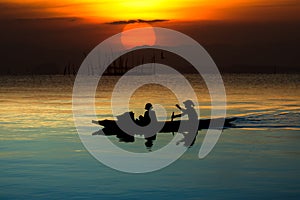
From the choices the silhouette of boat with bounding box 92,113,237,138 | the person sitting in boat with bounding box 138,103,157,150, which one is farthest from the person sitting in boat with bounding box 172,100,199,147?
the person sitting in boat with bounding box 138,103,157,150

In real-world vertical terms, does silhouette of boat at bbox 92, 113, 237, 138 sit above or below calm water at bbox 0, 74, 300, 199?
above

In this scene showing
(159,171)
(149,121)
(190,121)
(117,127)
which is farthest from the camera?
(190,121)

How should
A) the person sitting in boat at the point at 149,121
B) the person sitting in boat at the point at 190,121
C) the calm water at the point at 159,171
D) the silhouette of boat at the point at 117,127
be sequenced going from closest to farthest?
the calm water at the point at 159,171, the person sitting in boat at the point at 149,121, the person sitting in boat at the point at 190,121, the silhouette of boat at the point at 117,127

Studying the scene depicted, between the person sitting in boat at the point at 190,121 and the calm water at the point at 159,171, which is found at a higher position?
the person sitting in boat at the point at 190,121

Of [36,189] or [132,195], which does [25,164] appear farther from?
[132,195]

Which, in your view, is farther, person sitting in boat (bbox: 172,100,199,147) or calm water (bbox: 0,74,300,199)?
person sitting in boat (bbox: 172,100,199,147)

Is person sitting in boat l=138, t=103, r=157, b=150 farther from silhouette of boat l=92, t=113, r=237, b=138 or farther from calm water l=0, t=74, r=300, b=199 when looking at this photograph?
silhouette of boat l=92, t=113, r=237, b=138

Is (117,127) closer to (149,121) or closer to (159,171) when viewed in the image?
(149,121)

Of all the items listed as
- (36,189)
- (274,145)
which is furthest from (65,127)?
(36,189)

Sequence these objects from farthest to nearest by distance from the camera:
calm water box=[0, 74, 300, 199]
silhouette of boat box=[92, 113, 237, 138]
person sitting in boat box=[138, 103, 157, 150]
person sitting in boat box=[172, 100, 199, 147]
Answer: silhouette of boat box=[92, 113, 237, 138] < person sitting in boat box=[172, 100, 199, 147] < person sitting in boat box=[138, 103, 157, 150] < calm water box=[0, 74, 300, 199]

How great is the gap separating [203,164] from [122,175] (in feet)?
13.3

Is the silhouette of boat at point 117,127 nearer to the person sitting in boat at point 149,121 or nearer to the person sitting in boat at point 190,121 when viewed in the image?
the person sitting in boat at point 190,121

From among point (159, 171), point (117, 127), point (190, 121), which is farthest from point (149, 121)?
point (159, 171)

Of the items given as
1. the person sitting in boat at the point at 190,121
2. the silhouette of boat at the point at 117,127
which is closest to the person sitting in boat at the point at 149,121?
the silhouette of boat at the point at 117,127
